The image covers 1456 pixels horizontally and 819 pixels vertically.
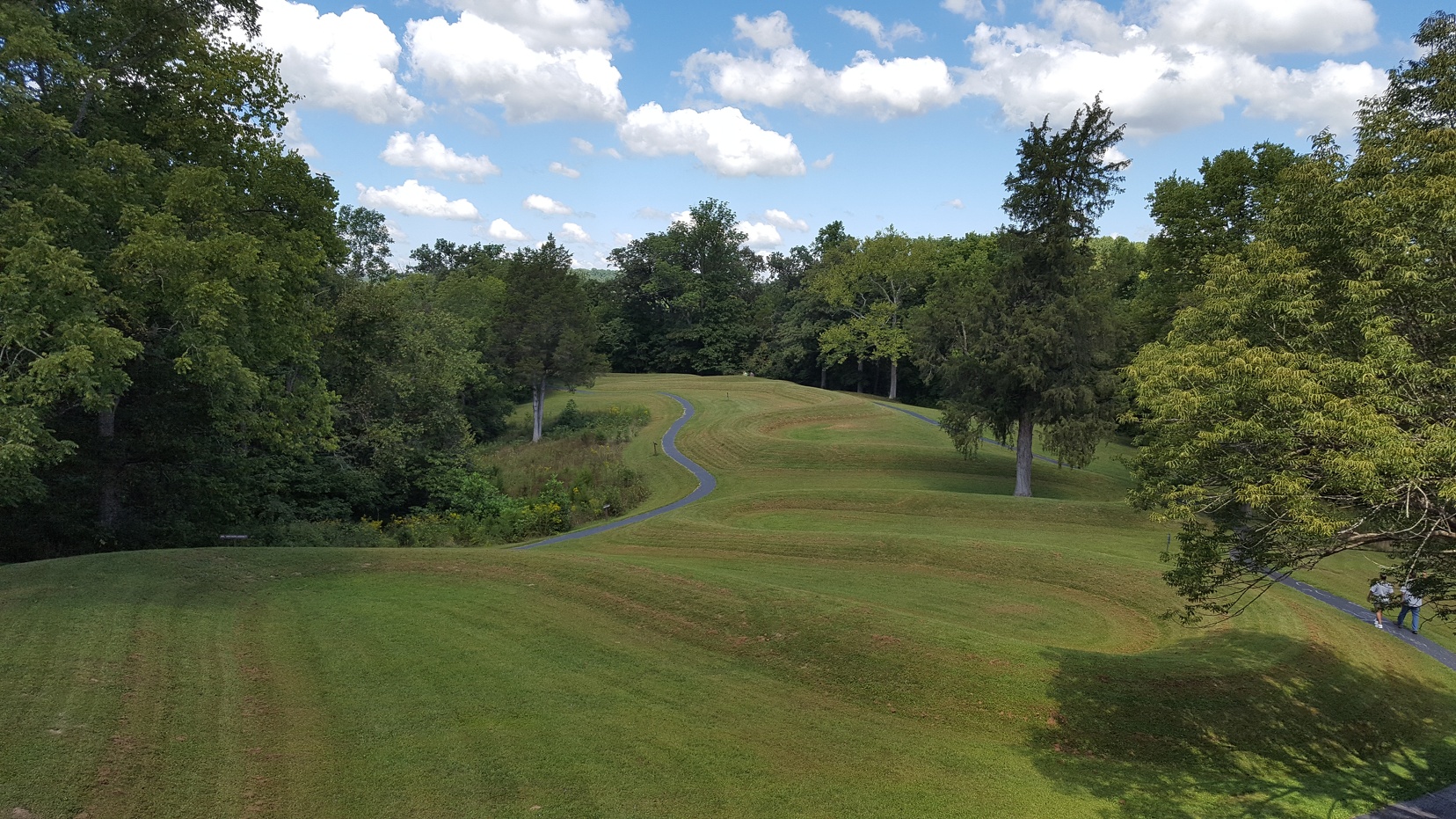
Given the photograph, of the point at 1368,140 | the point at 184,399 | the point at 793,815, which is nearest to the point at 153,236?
the point at 184,399

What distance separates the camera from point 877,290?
3073 inches

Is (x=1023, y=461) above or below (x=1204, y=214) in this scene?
below

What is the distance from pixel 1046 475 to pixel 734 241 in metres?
70.7

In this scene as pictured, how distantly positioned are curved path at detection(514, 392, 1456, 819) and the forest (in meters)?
2.22

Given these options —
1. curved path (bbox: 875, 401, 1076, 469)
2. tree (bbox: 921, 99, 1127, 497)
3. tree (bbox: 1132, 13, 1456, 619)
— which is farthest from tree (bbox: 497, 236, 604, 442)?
tree (bbox: 1132, 13, 1456, 619)

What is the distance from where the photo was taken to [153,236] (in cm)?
1552

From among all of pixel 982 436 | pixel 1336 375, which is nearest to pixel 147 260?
pixel 1336 375

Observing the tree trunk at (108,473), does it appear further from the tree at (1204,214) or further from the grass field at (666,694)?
the tree at (1204,214)

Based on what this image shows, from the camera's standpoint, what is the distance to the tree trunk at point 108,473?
63.6 feet

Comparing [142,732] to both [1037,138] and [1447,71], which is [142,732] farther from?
[1037,138]

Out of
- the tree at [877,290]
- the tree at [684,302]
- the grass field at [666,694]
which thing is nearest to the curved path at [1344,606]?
the grass field at [666,694]

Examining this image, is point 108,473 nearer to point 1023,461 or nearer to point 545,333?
point 1023,461

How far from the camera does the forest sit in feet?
30.6

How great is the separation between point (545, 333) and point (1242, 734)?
166 ft
